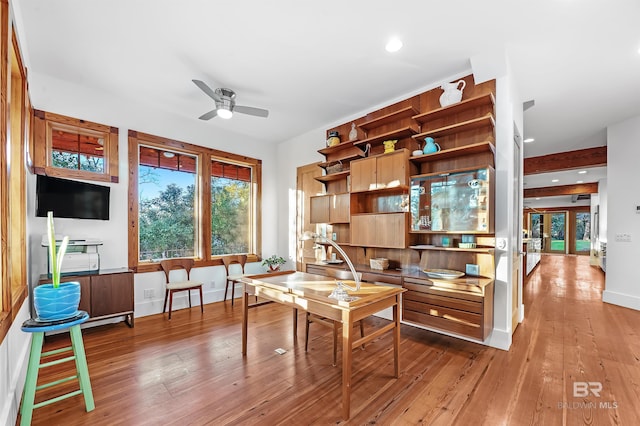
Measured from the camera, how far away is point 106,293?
3443 millimetres

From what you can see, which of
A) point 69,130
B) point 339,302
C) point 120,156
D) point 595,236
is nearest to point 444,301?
point 339,302

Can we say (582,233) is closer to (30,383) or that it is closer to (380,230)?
(380,230)

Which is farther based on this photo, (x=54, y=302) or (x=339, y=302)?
(x=339, y=302)

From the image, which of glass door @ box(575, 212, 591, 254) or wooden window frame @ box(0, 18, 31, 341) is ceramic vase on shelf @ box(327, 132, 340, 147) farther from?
glass door @ box(575, 212, 591, 254)

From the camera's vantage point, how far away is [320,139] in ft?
16.7

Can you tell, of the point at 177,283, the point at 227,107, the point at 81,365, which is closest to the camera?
the point at 81,365

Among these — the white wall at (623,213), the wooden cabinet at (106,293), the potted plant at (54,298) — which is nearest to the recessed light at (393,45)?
the potted plant at (54,298)

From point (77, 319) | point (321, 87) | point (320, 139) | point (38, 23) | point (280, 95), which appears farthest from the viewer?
point (320, 139)

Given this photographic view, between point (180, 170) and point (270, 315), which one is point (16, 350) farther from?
point (180, 170)

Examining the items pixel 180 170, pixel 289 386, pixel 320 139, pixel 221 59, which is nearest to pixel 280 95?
pixel 221 59

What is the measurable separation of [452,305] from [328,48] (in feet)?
9.15

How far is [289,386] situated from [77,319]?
5.13 feet

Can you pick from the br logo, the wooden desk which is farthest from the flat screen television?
the br logo

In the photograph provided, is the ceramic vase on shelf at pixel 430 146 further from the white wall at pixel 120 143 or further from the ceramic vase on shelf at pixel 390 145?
the white wall at pixel 120 143
